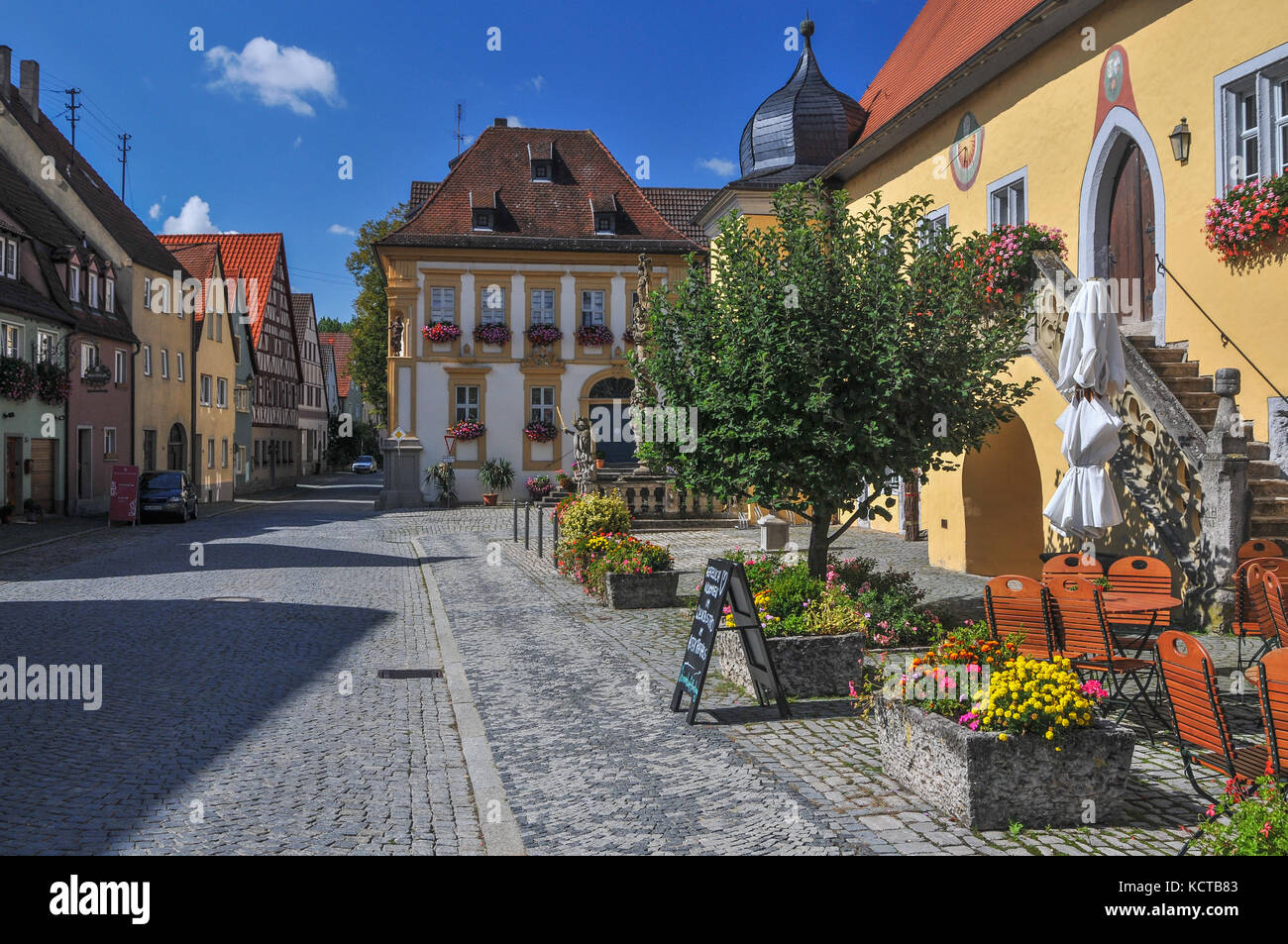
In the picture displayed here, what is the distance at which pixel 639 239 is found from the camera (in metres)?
39.2

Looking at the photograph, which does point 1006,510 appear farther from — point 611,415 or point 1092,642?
point 611,415

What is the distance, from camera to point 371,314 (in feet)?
162

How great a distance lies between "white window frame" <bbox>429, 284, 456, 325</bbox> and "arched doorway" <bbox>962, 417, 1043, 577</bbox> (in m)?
25.4

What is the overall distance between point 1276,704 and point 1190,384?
793 cm

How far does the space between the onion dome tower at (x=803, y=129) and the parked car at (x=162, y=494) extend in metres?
16.9

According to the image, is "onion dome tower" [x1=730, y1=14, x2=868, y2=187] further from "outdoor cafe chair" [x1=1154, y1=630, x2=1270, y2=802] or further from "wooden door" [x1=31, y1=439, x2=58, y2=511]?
"outdoor cafe chair" [x1=1154, y1=630, x2=1270, y2=802]

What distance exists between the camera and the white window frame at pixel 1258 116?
1075 cm

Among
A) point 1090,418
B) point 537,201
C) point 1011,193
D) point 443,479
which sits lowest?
point 443,479

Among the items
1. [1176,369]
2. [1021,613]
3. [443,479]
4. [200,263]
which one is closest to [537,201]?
[443,479]

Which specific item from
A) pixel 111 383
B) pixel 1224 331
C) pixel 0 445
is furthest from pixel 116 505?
pixel 1224 331

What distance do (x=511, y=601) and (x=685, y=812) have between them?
8703 millimetres

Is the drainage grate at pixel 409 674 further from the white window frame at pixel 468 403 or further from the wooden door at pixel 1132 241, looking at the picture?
the white window frame at pixel 468 403

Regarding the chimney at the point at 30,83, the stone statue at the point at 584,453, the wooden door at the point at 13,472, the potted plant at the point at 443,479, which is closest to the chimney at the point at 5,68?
the chimney at the point at 30,83

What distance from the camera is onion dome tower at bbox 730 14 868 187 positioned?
Result: 2511 centimetres
